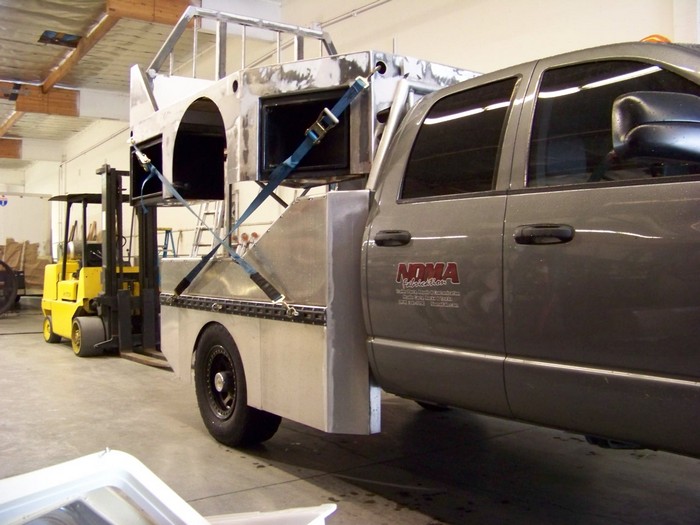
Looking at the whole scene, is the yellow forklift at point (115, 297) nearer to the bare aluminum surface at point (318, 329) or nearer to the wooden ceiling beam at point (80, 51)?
the wooden ceiling beam at point (80, 51)

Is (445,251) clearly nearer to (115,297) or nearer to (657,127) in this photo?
(657,127)

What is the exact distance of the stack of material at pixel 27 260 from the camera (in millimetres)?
17844

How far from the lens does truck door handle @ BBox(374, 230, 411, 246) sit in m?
3.09

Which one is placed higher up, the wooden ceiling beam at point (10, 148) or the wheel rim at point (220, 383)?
the wooden ceiling beam at point (10, 148)

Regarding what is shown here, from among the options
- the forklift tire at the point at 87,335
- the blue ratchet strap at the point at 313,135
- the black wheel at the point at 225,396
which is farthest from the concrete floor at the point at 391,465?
the forklift tire at the point at 87,335

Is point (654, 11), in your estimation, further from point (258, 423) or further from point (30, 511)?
point (30, 511)

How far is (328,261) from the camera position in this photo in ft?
11.0

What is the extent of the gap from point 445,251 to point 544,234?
0.49 m

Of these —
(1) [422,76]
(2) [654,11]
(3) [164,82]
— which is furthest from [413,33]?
(1) [422,76]

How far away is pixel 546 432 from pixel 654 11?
4038 millimetres

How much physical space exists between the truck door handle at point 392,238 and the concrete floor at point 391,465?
4.49 feet

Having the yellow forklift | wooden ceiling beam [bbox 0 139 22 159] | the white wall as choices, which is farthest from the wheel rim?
wooden ceiling beam [bbox 0 139 22 159]

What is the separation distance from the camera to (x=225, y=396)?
4.59 m

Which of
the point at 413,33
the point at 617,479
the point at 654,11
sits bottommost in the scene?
the point at 617,479
